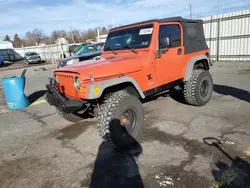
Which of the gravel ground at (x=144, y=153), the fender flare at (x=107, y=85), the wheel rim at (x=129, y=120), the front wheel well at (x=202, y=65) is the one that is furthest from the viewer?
the front wheel well at (x=202, y=65)

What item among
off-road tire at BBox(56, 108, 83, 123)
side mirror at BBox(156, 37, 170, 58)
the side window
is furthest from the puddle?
the side window

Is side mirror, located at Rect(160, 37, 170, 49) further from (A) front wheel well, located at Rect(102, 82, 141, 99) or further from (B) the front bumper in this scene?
(B) the front bumper

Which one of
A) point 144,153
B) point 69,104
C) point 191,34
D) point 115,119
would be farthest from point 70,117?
point 191,34

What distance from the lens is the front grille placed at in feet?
11.2

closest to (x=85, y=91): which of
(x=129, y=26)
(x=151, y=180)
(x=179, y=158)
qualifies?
(x=151, y=180)

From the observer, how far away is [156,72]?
4.05m

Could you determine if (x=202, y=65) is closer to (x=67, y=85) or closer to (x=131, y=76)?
(x=131, y=76)

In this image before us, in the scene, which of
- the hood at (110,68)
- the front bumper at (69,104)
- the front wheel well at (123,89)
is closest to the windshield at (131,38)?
the hood at (110,68)

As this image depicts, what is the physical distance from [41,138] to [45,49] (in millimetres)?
29334

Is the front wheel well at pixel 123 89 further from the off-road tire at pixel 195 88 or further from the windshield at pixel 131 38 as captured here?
the off-road tire at pixel 195 88

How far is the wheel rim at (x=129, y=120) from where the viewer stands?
355 cm

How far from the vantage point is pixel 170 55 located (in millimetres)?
4293

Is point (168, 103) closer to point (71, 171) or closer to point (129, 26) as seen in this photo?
point (129, 26)

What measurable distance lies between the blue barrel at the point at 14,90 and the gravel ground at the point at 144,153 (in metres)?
1.29
